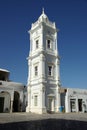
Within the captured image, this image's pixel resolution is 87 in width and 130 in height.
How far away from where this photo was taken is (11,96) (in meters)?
30.9

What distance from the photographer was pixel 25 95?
3506 cm

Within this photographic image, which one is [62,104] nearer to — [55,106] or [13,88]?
[55,106]

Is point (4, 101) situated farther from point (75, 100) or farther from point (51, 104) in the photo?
point (75, 100)

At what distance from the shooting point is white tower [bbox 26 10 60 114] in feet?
91.4

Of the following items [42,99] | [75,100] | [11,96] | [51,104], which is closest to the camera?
[42,99]

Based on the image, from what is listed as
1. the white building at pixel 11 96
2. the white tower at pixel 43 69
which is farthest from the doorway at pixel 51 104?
the white building at pixel 11 96

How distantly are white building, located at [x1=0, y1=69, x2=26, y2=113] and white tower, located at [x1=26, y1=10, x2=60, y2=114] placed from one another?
3.35 meters

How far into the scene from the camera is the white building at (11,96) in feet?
101

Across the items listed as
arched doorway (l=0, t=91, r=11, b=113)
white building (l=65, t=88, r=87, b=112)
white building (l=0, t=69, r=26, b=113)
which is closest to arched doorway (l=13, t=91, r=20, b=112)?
white building (l=0, t=69, r=26, b=113)

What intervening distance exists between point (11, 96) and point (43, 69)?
7733 millimetres

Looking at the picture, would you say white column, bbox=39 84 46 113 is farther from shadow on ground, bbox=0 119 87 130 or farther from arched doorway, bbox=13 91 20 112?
shadow on ground, bbox=0 119 87 130

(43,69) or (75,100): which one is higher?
(43,69)

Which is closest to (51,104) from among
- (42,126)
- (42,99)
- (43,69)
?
(42,99)

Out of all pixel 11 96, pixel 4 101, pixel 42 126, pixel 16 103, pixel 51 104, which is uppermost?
pixel 11 96
